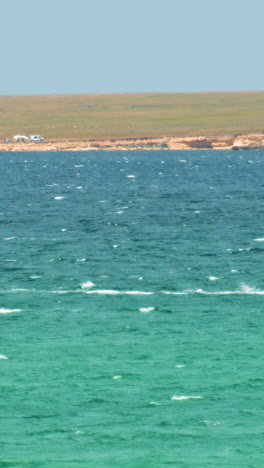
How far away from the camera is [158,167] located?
542 ft

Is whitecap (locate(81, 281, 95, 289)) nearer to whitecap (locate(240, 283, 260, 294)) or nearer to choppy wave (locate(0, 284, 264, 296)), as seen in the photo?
choppy wave (locate(0, 284, 264, 296))

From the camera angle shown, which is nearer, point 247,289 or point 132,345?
point 132,345

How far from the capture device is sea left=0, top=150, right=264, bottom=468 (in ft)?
75.5

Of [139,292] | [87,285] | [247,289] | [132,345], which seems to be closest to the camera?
[132,345]

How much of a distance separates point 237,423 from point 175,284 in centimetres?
1883

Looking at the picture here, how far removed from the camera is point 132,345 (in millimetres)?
31375

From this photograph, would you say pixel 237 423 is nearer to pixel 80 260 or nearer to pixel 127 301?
pixel 127 301

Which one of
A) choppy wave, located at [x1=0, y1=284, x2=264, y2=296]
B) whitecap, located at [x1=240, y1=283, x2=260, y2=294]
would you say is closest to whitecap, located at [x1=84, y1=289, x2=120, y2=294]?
choppy wave, located at [x1=0, y1=284, x2=264, y2=296]

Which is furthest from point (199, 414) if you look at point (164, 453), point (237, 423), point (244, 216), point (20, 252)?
point (244, 216)

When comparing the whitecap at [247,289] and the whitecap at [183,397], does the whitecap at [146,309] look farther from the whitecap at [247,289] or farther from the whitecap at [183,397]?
the whitecap at [183,397]

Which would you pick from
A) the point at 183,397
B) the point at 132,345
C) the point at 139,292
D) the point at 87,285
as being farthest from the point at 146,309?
the point at 183,397

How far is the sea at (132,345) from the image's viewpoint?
75.5 ft

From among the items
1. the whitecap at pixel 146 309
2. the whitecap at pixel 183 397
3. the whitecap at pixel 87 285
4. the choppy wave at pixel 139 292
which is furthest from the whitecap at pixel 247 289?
the whitecap at pixel 183 397

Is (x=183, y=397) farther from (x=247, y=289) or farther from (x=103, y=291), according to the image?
(x=247, y=289)
